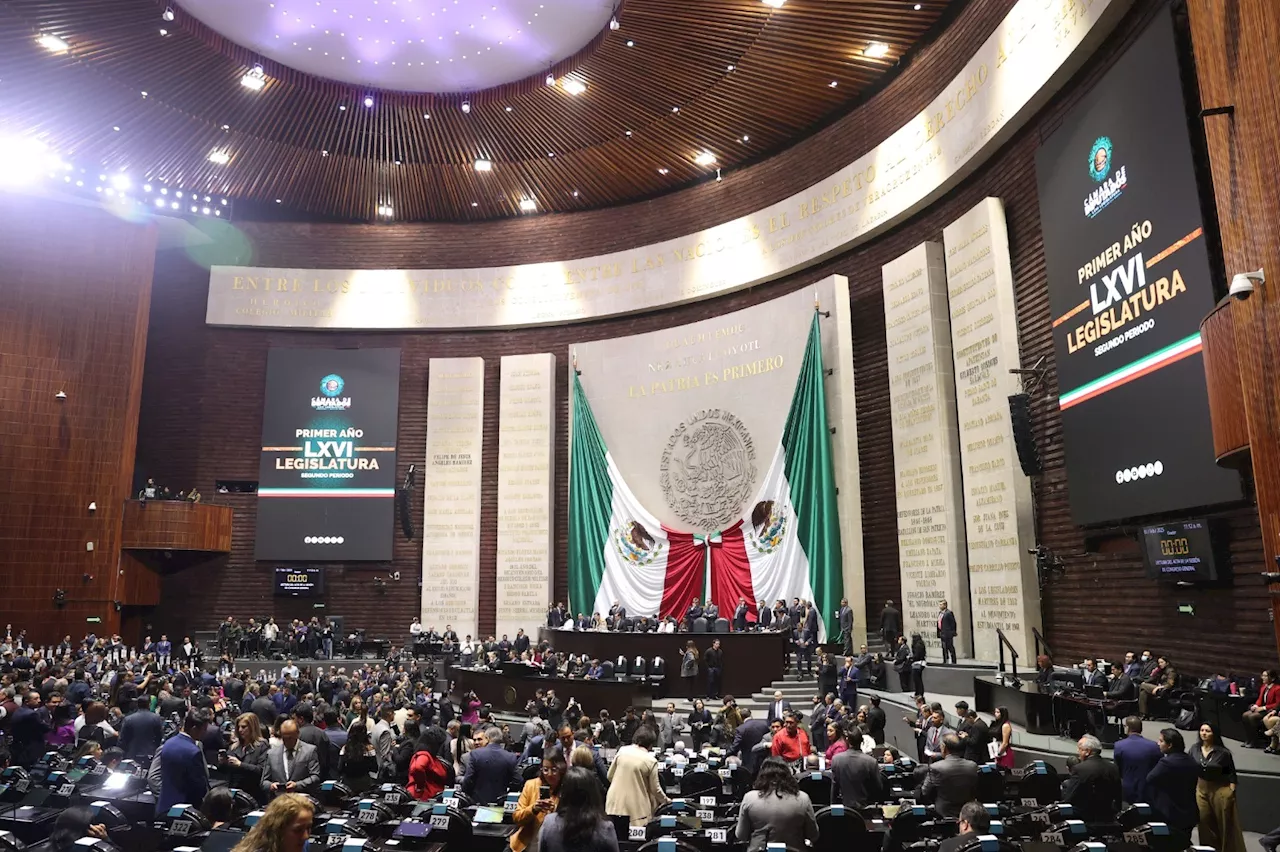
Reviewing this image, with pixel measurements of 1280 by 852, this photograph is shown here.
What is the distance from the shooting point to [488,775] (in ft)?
18.1

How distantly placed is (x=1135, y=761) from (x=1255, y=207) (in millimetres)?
3556

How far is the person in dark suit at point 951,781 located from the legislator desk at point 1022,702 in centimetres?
408

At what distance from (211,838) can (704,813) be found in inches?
92.1

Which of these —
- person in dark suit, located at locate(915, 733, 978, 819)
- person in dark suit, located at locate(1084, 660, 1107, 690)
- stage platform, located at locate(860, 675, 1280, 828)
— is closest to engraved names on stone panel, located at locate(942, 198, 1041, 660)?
stage platform, located at locate(860, 675, 1280, 828)

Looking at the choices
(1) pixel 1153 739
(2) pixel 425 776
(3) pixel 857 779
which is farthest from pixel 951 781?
(1) pixel 1153 739

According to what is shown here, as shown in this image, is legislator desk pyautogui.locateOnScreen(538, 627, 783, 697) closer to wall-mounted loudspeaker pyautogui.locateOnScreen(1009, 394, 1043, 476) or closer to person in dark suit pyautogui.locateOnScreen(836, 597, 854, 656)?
person in dark suit pyautogui.locateOnScreen(836, 597, 854, 656)

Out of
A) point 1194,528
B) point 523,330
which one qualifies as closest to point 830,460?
point 1194,528

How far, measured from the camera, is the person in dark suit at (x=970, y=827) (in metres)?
3.80

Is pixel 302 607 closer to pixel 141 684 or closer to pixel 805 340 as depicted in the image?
pixel 141 684

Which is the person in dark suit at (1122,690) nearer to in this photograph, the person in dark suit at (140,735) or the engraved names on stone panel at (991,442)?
the engraved names on stone panel at (991,442)

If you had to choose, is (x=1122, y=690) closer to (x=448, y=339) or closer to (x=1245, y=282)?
(x=1245, y=282)

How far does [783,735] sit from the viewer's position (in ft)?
23.8

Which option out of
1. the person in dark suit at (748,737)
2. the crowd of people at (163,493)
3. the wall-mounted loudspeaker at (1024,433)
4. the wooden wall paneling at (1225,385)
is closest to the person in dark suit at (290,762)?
the person in dark suit at (748,737)

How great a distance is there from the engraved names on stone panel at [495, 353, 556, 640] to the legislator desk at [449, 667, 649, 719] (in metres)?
4.08
